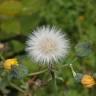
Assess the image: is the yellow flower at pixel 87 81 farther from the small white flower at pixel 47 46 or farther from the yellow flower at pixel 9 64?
the yellow flower at pixel 9 64

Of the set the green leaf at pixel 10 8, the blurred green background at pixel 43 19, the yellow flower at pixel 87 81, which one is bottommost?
the yellow flower at pixel 87 81

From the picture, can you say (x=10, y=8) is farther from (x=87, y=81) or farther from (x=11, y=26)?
(x=87, y=81)

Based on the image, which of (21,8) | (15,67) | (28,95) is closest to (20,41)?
(21,8)

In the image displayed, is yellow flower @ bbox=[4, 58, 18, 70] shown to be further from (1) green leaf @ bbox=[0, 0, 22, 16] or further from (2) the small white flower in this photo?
(1) green leaf @ bbox=[0, 0, 22, 16]

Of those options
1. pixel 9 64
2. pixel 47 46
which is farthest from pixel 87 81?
pixel 9 64

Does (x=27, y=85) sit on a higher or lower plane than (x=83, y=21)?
lower

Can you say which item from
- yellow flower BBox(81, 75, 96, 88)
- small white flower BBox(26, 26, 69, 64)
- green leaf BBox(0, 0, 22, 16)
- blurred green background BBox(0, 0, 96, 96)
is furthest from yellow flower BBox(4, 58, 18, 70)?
green leaf BBox(0, 0, 22, 16)

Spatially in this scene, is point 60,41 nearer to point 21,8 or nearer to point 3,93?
point 3,93

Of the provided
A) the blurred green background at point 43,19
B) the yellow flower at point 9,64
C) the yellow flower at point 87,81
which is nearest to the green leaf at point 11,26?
the blurred green background at point 43,19
